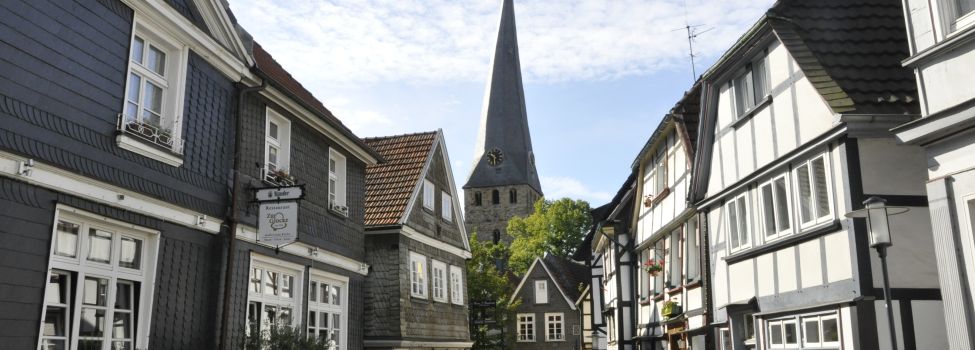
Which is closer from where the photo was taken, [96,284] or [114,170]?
[96,284]

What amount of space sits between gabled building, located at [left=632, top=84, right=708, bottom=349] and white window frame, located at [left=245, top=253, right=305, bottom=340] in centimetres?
717

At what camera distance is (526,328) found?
194 feet

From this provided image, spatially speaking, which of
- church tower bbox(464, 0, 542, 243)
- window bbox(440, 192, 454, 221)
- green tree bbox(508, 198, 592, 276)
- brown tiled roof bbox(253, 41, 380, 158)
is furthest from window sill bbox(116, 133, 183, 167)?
church tower bbox(464, 0, 542, 243)

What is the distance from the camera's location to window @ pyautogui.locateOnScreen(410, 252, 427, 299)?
2242 cm

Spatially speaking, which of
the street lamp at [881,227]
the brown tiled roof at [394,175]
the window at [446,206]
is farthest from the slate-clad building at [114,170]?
the window at [446,206]

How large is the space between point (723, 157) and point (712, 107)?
3.11 ft

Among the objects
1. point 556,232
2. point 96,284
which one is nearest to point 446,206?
point 96,284

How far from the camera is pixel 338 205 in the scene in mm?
16875

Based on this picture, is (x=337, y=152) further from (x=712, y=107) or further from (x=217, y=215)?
(x=712, y=107)

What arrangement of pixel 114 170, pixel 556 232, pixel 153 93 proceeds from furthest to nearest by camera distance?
pixel 556 232
pixel 153 93
pixel 114 170

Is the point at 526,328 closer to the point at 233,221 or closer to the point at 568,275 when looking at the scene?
the point at 568,275

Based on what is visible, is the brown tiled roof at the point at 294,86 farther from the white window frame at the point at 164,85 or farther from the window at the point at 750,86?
the window at the point at 750,86

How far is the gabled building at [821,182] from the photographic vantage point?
10133 millimetres

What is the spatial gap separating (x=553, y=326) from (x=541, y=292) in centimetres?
241
